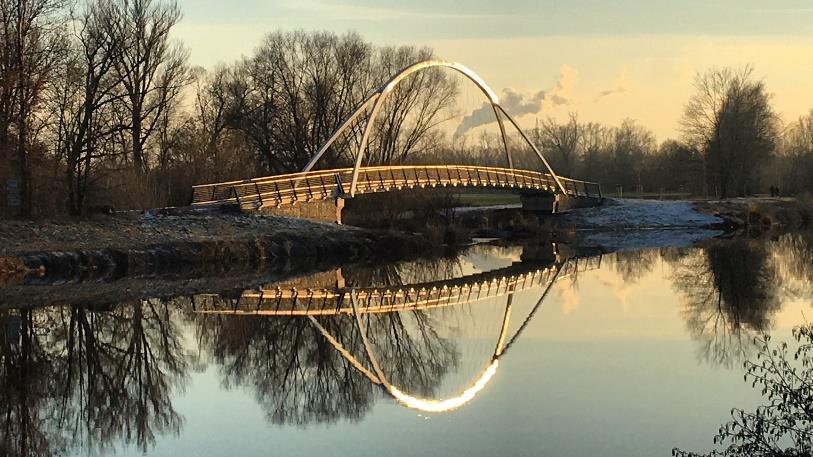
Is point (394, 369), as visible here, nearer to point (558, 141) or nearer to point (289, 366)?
point (289, 366)

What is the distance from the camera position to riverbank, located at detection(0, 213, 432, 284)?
99.6 ft

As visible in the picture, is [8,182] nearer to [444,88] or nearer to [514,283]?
[514,283]

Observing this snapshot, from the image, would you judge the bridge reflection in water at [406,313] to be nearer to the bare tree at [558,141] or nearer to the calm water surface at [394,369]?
the calm water surface at [394,369]

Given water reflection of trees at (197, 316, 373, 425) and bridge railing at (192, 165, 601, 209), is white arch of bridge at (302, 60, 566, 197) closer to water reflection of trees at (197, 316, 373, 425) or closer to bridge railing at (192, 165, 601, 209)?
bridge railing at (192, 165, 601, 209)

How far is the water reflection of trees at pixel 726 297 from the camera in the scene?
17.0m

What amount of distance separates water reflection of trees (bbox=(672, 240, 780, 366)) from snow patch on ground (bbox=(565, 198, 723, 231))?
2057cm

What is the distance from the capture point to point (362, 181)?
154ft

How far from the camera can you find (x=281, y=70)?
2363 inches

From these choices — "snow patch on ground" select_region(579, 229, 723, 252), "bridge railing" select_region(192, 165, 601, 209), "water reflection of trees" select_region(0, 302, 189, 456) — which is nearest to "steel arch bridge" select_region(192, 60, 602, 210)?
"bridge railing" select_region(192, 165, 601, 209)

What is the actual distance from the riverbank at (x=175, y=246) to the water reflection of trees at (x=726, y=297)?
1290 centimetres

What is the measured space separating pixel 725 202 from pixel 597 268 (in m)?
33.0

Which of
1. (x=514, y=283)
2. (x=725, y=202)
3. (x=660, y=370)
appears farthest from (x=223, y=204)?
(x=725, y=202)

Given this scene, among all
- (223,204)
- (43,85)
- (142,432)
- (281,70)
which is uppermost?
(281,70)

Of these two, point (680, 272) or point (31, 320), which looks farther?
point (680, 272)
